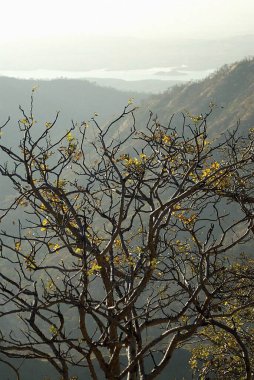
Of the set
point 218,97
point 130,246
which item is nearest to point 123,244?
point 130,246

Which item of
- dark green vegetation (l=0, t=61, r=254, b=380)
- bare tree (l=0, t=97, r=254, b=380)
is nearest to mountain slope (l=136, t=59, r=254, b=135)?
dark green vegetation (l=0, t=61, r=254, b=380)

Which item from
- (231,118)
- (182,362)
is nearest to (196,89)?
(231,118)

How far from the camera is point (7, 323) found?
244ft

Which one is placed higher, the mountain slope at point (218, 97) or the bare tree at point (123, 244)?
the mountain slope at point (218, 97)

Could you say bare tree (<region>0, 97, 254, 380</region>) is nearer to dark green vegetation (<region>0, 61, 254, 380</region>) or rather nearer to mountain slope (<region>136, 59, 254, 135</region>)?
dark green vegetation (<region>0, 61, 254, 380</region>)

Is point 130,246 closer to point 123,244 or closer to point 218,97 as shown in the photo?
point 123,244

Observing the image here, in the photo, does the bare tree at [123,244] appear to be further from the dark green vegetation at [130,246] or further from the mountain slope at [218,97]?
the mountain slope at [218,97]

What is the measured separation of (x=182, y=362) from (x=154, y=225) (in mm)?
35309

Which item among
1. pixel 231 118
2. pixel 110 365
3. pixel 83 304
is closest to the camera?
pixel 83 304

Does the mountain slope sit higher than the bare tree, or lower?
higher

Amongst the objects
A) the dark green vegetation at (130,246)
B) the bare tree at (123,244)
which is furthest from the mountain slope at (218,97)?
the bare tree at (123,244)

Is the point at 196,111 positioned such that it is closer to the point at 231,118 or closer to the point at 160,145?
the point at 231,118

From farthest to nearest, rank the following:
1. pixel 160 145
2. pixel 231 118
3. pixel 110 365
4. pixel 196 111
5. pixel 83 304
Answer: pixel 196 111 < pixel 231 118 < pixel 160 145 < pixel 110 365 < pixel 83 304

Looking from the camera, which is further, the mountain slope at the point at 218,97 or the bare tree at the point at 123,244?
the mountain slope at the point at 218,97
